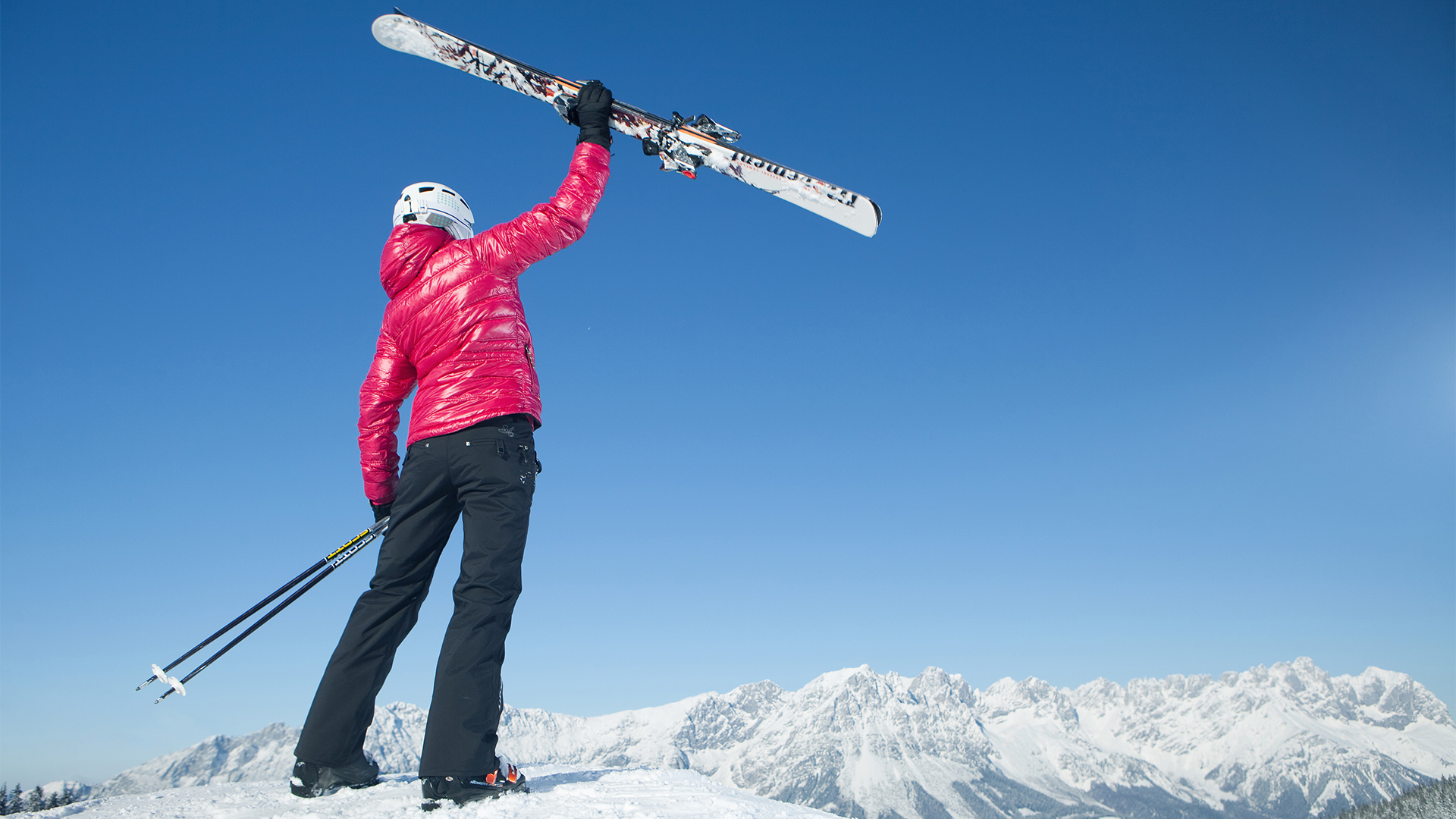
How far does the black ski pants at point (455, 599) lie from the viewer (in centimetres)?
504

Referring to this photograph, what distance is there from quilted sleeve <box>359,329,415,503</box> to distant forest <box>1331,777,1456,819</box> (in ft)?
23.9

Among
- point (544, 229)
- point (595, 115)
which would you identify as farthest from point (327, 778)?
point (595, 115)

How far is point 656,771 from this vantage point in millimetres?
6465

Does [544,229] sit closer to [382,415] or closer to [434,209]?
[434,209]

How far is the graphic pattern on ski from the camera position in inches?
319

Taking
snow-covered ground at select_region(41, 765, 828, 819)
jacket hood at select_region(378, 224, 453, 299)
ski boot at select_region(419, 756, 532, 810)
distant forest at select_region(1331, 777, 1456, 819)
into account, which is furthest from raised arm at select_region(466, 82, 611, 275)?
distant forest at select_region(1331, 777, 1456, 819)

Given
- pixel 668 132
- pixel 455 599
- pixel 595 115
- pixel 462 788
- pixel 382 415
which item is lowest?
pixel 462 788

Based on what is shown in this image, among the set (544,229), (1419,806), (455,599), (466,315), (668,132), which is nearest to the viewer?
(455,599)

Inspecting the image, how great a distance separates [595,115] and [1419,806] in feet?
26.2

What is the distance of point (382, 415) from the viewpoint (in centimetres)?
643

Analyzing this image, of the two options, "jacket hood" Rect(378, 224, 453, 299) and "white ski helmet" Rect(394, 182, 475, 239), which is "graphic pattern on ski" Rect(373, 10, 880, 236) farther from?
"jacket hood" Rect(378, 224, 453, 299)

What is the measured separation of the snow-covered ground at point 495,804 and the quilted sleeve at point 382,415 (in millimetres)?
2303

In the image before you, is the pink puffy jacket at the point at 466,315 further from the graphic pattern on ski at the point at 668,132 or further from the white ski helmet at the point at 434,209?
the graphic pattern on ski at the point at 668,132

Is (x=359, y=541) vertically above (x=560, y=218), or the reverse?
(x=560, y=218)
